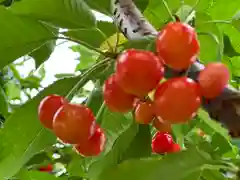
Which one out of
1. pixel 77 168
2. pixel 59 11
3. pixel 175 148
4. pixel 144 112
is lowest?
pixel 77 168

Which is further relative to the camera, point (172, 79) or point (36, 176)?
point (36, 176)

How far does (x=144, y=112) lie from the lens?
734 millimetres

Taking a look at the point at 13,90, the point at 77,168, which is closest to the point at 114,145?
the point at 77,168

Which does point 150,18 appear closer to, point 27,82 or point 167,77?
point 167,77

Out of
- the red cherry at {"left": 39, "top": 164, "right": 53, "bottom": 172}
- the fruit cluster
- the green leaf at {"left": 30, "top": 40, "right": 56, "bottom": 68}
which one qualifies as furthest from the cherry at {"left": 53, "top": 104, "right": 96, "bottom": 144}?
the red cherry at {"left": 39, "top": 164, "right": 53, "bottom": 172}

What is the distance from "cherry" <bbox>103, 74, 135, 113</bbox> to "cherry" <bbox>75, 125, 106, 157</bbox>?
0.08m

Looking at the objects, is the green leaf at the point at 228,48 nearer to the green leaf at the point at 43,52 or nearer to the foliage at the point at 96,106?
the foliage at the point at 96,106

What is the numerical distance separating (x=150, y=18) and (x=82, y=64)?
724 millimetres

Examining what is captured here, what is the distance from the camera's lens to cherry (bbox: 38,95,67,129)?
2.37 ft

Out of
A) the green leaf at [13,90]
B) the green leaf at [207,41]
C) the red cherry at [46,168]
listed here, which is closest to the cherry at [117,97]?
the green leaf at [207,41]

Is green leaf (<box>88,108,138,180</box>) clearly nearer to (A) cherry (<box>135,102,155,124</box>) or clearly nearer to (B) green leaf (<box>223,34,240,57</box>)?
(A) cherry (<box>135,102,155,124</box>)

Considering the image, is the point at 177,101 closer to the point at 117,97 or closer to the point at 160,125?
the point at 117,97

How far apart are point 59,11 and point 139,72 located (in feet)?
0.78

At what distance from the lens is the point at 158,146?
33.4 inches
